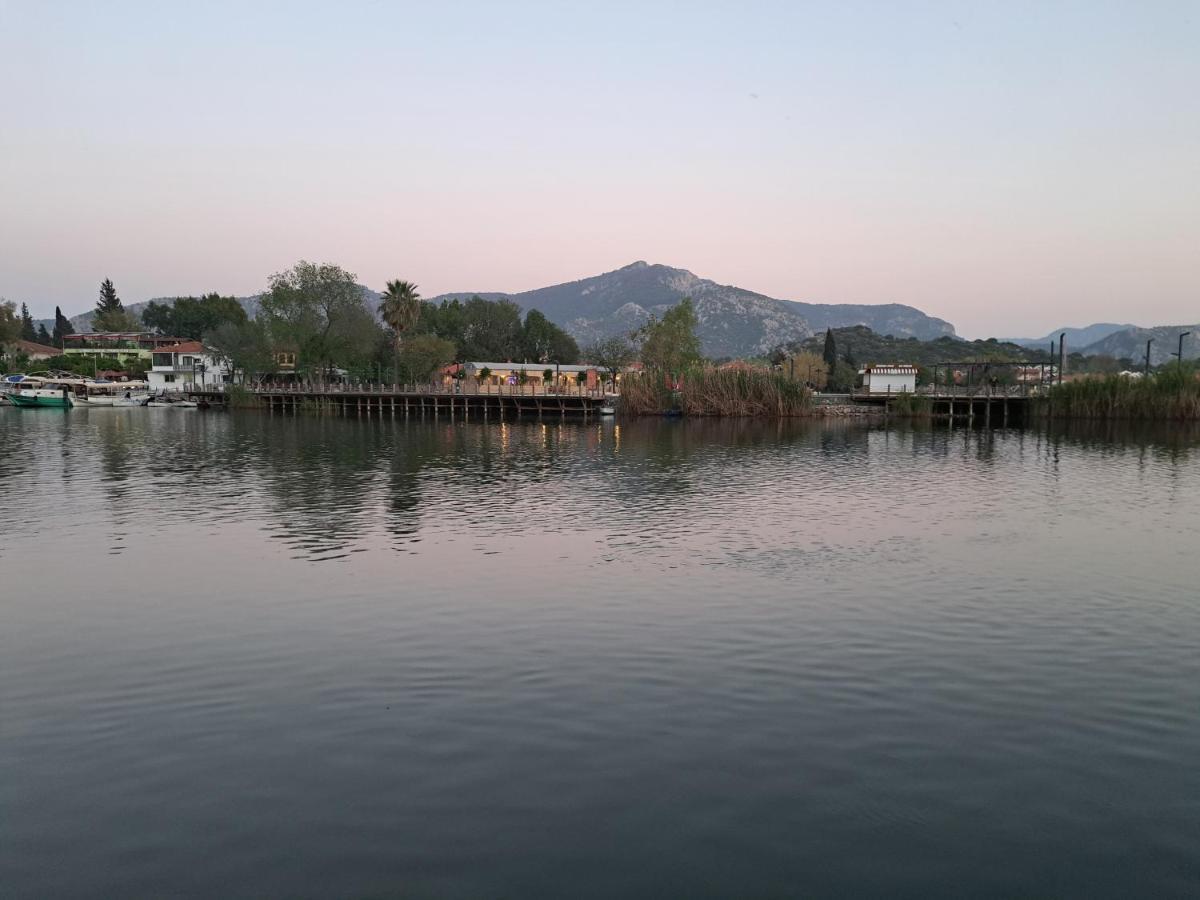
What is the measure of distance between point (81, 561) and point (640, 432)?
5062 centimetres

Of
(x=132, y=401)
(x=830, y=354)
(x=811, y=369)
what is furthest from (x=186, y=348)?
(x=830, y=354)

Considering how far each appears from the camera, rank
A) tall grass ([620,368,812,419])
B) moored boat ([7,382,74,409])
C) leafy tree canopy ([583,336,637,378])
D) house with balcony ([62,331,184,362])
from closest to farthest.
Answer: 1. tall grass ([620,368,812,419])
2. moored boat ([7,382,74,409])
3. leafy tree canopy ([583,336,637,378])
4. house with balcony ([62,331,184,362])

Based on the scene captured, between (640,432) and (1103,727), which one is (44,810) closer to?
(1103,727)

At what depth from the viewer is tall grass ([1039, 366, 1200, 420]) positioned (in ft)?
242

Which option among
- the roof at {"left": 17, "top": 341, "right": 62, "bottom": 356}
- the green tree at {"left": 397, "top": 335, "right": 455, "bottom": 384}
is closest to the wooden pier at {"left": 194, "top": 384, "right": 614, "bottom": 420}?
the green tree at {"left": 397, "top": 335, "right": 455, "bottom": 384}

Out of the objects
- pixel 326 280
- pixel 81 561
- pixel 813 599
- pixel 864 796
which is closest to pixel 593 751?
pixel 864 796

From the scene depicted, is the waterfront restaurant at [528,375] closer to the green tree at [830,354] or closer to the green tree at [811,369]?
the green tree at [811,369]

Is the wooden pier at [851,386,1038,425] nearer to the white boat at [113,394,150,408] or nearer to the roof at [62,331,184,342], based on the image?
the white boat at [113,394,150,408]

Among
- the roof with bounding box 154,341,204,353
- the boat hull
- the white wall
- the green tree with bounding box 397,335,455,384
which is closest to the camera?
the boat hull

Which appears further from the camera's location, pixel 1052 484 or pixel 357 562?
pixel 1052 484

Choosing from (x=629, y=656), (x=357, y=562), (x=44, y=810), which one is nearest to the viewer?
(x=44, y=810)

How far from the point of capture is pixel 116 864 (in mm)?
8133

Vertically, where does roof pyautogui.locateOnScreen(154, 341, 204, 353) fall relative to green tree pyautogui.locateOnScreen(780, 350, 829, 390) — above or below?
above

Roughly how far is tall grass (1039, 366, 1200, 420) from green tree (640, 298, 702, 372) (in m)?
42.4
